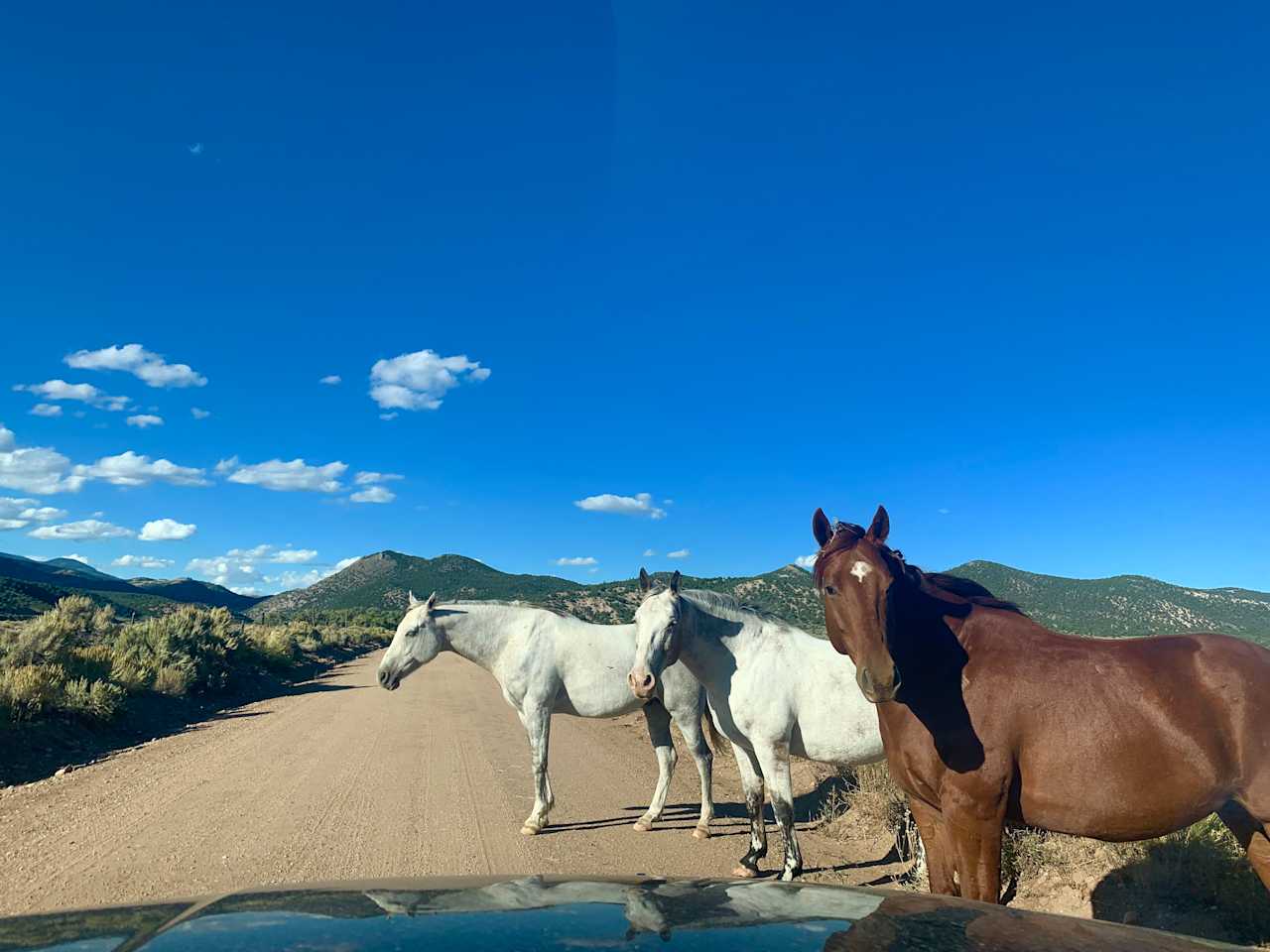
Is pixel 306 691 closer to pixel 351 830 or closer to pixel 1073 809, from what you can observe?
pixel 351 830

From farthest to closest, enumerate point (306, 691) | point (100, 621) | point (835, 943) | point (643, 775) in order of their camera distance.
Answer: point (100, 621) → point (306, 691) → point (643, 775) → point (835, 943)

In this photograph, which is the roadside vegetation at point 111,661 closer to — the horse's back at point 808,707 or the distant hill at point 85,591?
the horse's back at point 808,707

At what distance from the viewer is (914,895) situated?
211 centimetres

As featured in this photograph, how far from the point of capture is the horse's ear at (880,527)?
13.8 ft

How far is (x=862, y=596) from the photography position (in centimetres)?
385

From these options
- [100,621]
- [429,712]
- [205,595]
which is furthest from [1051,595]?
[205,595]

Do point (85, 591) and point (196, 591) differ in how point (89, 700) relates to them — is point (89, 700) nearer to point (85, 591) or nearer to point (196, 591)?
point (85, 591)

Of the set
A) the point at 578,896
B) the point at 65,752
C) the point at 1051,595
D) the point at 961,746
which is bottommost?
the point at 65,752

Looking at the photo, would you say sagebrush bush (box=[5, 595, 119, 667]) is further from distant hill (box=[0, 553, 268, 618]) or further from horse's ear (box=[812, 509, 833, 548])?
distant hill (box=[0, 553, 268, 618])

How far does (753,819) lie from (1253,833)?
3.59 m

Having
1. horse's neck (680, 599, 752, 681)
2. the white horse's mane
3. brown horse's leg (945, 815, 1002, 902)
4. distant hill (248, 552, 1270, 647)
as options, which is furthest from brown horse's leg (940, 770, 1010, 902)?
distant hill (248, 552, 1270, 647)

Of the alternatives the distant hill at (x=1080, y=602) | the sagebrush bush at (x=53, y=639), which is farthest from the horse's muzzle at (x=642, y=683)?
the distant hill at (x=1080, y=602)

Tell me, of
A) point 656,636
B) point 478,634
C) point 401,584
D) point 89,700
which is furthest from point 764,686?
point 401,584

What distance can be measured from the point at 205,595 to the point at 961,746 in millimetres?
139519
